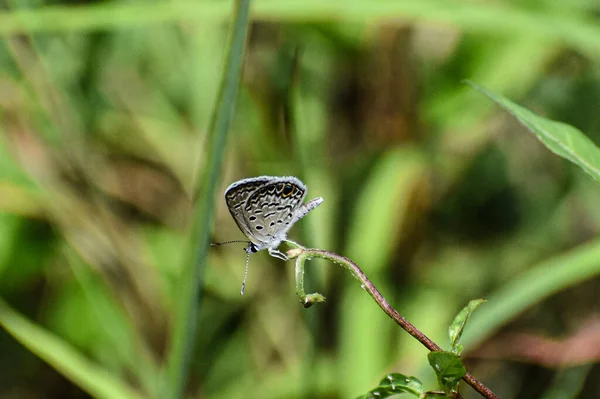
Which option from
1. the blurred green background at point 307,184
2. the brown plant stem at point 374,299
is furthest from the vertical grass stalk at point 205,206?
the blurred green background at point 307,184

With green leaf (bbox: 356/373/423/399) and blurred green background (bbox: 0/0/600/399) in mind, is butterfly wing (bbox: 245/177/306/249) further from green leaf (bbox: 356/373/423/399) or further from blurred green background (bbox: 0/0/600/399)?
blurred green background (bbox: 0/0/600/399)

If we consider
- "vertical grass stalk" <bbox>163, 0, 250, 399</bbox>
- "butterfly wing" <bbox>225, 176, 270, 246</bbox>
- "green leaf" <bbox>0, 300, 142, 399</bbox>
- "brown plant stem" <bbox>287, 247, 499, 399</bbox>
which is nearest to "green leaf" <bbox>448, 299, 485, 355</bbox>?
"brown plant stem" <bbox>287, 247, 499, 399</bbox>

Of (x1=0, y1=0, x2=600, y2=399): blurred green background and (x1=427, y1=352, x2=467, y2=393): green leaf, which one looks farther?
(x1=0, y1=0, x2=600, y2=399): blurred green background

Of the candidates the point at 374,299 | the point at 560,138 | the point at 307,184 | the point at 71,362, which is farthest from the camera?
the point at 307,184

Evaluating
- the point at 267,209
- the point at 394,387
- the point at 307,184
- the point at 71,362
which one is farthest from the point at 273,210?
the point at 307,184

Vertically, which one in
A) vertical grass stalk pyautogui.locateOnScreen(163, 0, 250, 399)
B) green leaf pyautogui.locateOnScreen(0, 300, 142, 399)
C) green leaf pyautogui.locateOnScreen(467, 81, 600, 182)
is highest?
green leaf pyautogui.locateOnScreen(467, 81, 600, 182)

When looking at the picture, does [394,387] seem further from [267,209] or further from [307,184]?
[307,184]
